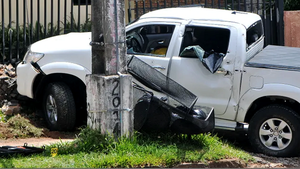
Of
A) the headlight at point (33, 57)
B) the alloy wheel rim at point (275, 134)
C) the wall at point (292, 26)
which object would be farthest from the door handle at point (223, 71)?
the wall at point (292, 26)

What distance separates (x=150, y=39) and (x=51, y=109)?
2127 millimetres

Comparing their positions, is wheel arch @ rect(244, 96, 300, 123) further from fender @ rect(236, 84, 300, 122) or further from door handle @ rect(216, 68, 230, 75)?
door handle @ rect(216, 68, 230, 75)

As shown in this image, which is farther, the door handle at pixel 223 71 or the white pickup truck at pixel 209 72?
the door handle at pixel 223 71

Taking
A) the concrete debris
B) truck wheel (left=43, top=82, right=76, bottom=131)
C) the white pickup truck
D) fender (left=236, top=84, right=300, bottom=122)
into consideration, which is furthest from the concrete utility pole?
the concrete debris

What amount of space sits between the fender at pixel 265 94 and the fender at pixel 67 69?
2.51 m

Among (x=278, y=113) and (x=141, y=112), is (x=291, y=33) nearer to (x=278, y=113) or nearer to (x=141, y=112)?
(x=278, y=113)

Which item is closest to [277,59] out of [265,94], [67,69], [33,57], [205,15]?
[265,94]

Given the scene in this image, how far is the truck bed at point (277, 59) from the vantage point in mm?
7353

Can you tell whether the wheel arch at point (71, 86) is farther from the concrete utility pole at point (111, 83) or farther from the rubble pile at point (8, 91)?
the concrete utility pole at point (111, 83)

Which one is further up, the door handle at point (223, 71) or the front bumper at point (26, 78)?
the door handle at point (223, 71)

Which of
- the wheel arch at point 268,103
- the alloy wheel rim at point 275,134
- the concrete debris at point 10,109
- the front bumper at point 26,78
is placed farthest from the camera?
the concrete debris at point 10,109

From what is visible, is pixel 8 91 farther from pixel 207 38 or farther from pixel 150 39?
pixel 207 38

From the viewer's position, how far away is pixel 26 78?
8695 millimetres

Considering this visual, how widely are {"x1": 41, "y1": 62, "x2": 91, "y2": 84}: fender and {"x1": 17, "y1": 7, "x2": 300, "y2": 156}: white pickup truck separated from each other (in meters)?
0.02
